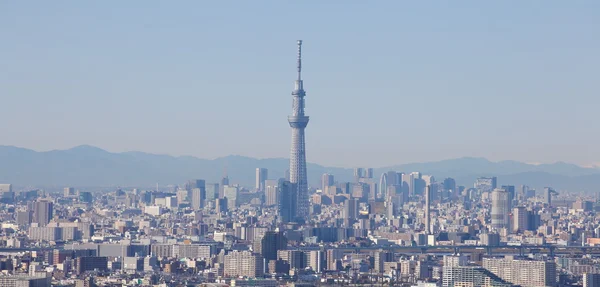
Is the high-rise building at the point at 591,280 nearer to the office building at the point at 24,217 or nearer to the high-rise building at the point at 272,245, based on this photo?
the high-rise building at the point at 272,245

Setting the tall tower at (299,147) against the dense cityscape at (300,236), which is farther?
the tall tower at (299,147)

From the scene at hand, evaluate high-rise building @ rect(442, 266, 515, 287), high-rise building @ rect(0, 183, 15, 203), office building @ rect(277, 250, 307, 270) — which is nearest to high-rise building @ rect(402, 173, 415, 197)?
high-rise building @ rect(0, 183, 15, 203)

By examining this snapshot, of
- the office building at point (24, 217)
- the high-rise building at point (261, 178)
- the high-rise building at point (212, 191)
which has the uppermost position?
the high-rise building at point (261, 178)

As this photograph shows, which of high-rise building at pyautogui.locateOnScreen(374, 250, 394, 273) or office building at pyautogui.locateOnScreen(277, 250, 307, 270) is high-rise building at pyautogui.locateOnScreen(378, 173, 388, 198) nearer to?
high-rise building at pyautogui.locateOnScreen(374, 250, 394, 273)

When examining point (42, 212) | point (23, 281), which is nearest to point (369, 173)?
point (42, 212)

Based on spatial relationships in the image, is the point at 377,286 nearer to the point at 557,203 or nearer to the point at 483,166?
the point at 557,203

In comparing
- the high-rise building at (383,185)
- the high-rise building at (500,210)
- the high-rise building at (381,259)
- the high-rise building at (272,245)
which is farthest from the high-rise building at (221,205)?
the high-rise building at (381,259)

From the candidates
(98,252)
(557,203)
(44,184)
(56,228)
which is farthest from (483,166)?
(98,252)
